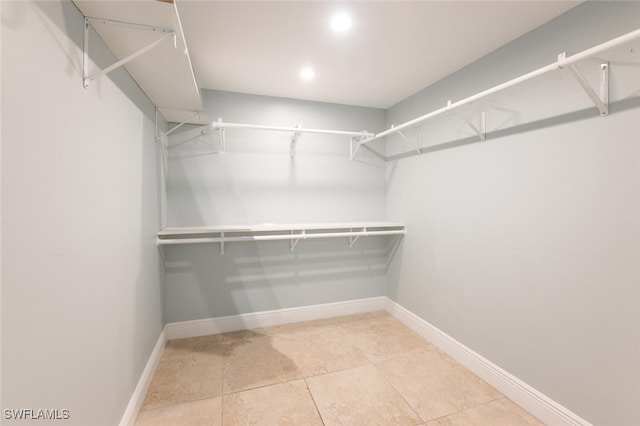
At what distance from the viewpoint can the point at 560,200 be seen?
1.56 metres

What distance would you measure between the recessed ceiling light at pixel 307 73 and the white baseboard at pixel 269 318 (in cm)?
225

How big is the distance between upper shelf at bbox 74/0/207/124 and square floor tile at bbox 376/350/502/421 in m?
2.43

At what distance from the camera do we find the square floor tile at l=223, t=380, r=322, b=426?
5.34 feet

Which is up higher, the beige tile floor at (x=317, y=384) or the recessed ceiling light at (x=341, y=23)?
the recessed ceiling light at (x=341, y=23)

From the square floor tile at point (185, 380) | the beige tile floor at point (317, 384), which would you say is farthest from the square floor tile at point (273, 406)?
the square floor tile at point (185, 380)

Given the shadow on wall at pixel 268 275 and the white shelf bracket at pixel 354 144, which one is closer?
the shadow on wall at pixel 268 275

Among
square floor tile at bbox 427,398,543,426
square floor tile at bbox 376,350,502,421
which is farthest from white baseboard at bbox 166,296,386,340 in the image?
square floor tile at bbox 427,398,543,426

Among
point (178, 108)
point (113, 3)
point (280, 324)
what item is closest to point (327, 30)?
point (113, 3)

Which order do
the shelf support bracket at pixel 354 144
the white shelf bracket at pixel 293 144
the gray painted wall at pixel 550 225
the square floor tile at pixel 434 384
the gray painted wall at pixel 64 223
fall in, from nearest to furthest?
the gray painted wall at pixel 64 223, the gray painted wall at pixel 550 225, the square floor tile at pixel 434 384, the white shelf bracket at pixel 293 144, the shelf support bracket at pixel 354 144

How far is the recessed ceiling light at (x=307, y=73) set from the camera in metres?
2.22

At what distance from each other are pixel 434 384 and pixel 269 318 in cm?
160

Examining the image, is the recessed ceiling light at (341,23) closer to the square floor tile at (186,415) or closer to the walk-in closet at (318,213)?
the walk-in closet at (318,213)

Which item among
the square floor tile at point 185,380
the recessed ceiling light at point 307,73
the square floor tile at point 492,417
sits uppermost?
the recessed ceiling light at point 307,73

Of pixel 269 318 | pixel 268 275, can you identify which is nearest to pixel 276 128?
pixel 268 275
